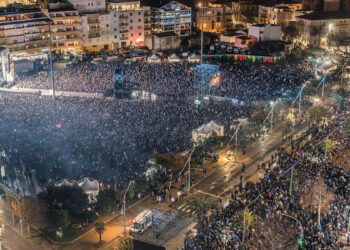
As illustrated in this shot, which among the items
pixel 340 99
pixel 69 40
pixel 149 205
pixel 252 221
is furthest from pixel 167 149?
pixel 69 40

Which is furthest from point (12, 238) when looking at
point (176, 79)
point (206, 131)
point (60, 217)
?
point (176, 79)

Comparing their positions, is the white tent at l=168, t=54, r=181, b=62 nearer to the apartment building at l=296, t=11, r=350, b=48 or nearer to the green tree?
the apartment building at l=296, t=11, r=350, b=48

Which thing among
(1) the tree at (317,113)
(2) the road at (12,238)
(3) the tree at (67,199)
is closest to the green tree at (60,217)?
(3) the tree at (67,199)

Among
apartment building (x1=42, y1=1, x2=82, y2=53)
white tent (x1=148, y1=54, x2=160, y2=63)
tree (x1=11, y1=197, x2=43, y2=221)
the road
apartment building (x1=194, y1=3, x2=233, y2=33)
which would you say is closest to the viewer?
the road

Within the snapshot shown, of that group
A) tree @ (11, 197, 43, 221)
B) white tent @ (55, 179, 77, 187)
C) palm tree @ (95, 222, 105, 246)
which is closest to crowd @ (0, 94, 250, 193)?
white tent @ (55, 179, 77, 187)

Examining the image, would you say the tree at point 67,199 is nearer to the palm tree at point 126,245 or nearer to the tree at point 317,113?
the palm tree at point 126,245

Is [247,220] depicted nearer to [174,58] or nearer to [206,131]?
[206,131]

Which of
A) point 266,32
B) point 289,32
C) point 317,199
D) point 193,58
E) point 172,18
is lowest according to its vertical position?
point 317,199

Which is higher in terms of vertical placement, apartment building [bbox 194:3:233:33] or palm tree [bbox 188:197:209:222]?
apartment building [bbox 194:3:233:33]
